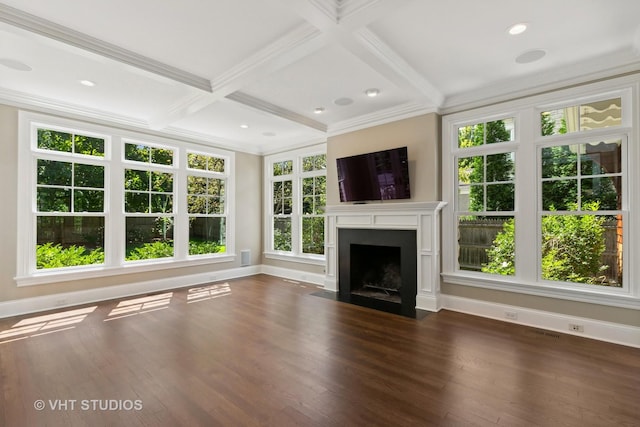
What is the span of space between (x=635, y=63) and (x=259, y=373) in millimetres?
4669

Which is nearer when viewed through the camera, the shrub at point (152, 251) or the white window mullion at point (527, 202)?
the white window mullion at point (527, 202)

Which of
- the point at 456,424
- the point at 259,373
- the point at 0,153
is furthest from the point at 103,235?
the point at 456,424

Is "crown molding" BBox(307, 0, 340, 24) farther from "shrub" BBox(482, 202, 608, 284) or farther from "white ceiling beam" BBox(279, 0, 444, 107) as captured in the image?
"shrub" BBox(482, 202, 608, 284)

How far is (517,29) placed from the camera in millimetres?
2668

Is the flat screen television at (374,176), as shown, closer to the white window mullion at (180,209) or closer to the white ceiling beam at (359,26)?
the white ceiling beam at (359,26)

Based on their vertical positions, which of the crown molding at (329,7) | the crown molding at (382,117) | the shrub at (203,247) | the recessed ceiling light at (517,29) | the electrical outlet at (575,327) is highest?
the recessed ceiling light at (517,29)

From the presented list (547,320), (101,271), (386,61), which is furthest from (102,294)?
(547,320)

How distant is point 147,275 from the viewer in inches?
207

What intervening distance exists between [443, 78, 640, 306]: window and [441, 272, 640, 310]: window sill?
0.04 ft

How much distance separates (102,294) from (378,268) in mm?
4411

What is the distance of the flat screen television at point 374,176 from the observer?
4414mm

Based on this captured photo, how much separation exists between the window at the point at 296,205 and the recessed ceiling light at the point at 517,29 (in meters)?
3.69

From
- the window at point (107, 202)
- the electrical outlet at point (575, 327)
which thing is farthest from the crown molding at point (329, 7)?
the window at point (107, 202)

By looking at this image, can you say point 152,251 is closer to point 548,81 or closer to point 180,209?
point 180,209
